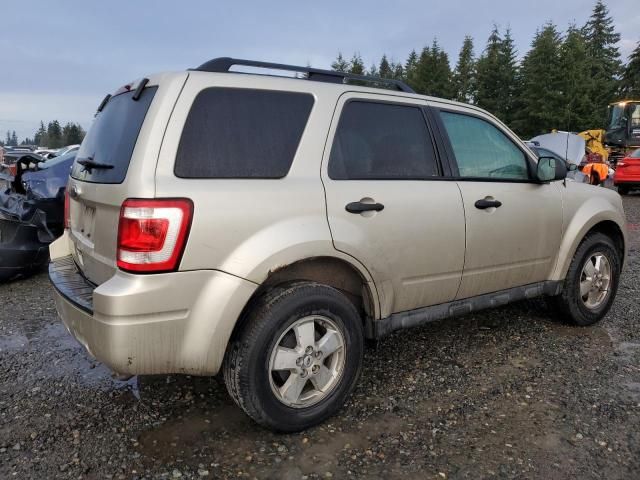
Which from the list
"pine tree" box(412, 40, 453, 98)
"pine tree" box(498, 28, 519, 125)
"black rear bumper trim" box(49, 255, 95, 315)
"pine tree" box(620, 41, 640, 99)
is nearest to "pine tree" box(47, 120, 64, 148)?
"pine tree" box(412, 40, 453, 98)

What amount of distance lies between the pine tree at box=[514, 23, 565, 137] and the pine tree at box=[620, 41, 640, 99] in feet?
24.2

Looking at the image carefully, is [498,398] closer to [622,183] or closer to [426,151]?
[426,151]

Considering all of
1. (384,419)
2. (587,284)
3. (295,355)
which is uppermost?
(587,284)

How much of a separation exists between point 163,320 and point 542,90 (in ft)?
158

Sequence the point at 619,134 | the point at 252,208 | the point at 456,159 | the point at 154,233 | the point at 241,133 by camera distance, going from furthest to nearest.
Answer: the point at 619,134, the point at 456,159, the point at 241,133, the point at 252,208, the point at 154,233

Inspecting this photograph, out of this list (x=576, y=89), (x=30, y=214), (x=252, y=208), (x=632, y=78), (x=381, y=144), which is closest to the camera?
(x=252, y=208)

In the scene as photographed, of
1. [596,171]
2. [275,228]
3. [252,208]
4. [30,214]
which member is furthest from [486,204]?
[596,171]

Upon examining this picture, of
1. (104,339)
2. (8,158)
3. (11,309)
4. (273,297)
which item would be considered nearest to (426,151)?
(273,297)

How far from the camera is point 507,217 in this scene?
140 inches

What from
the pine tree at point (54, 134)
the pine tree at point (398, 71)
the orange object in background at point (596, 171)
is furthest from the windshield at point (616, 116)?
the pine tree at point (54, 134)

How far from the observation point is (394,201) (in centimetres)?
295

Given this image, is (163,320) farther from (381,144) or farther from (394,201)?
(381,144)

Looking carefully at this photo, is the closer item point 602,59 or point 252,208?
point 252,208

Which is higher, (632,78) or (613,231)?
(632,78)
